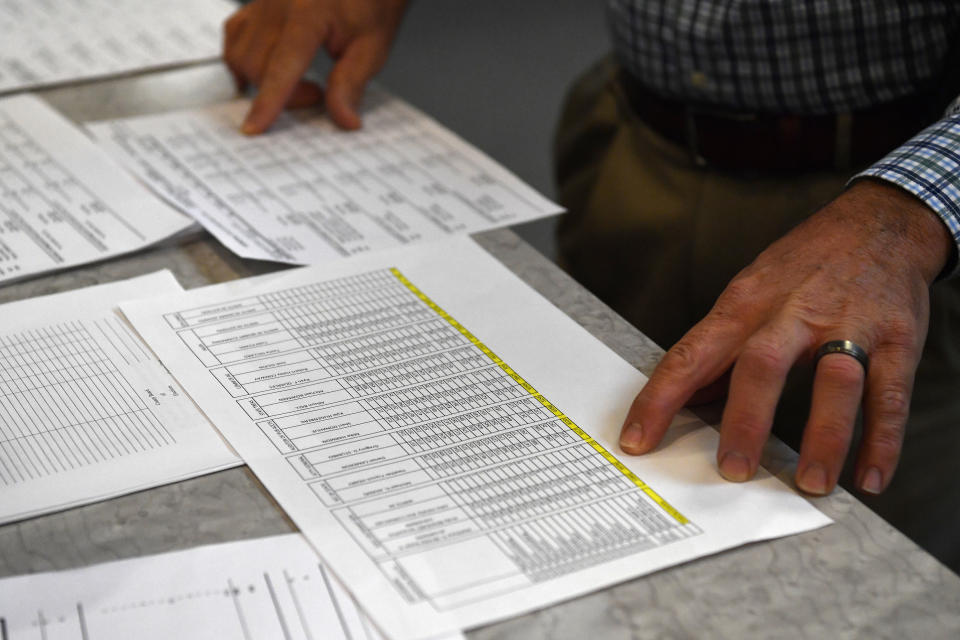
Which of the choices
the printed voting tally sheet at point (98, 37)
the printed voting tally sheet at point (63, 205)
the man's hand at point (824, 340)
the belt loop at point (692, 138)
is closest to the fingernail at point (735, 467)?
the man's hand at point (824, 340)

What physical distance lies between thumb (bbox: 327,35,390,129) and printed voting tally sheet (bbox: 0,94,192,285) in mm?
239

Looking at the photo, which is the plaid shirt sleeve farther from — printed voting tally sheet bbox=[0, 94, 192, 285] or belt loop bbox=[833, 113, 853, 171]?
printed voting tally sheet bbox=[0, 94, 192, 285]

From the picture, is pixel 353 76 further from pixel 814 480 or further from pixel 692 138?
pixel 814 480

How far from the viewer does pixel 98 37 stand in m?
1.33

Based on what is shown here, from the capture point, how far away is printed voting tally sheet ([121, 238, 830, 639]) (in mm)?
572

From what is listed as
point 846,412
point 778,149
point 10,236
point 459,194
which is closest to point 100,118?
point 10,236

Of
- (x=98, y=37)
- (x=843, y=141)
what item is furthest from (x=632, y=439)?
(x=98, y=37)

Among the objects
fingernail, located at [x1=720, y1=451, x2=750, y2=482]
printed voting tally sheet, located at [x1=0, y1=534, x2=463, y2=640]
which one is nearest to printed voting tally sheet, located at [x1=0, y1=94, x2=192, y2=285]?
printed voting tally sheet, located at [x1=0, y1=534, x2=463, y2=640]

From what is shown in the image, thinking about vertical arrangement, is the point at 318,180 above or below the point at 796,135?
below

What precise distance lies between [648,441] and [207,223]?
463 millimetres

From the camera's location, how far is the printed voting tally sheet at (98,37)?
1.25 meters

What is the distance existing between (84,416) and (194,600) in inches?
7.6

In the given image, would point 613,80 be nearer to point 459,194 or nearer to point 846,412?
point 459,194

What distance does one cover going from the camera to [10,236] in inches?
35.7
